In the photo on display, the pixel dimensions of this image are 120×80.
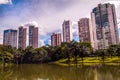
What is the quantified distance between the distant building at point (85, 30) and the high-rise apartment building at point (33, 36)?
39938 millimetres

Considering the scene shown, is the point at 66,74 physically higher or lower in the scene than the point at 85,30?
lower

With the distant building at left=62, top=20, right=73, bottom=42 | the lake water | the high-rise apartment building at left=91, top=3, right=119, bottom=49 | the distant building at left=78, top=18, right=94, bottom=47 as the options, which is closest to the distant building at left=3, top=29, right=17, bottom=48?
the distant building at left=62, top=20, right=73, bottom=42

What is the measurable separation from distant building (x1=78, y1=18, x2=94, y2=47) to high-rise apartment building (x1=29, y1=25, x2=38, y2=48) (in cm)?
3994

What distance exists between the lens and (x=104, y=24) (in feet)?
552

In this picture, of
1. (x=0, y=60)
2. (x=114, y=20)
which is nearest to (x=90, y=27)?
(x=114, y=20)

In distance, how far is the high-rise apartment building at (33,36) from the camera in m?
170

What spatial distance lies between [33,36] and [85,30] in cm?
4680

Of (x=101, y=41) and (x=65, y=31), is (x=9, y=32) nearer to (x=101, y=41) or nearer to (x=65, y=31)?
(x=65, y=31)

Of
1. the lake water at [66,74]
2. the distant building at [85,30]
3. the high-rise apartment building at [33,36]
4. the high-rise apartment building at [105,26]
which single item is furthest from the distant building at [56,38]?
the lake water at [66,74]

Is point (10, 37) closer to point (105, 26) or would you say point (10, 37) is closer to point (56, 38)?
point (56, 38)

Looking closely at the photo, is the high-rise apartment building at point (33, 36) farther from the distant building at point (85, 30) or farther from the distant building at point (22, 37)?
the distant building at point (85, 30)

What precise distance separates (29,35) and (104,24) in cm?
6810

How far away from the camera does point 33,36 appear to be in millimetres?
171625

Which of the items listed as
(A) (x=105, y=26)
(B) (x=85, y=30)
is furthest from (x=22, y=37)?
(A) (x=105, y=26)
